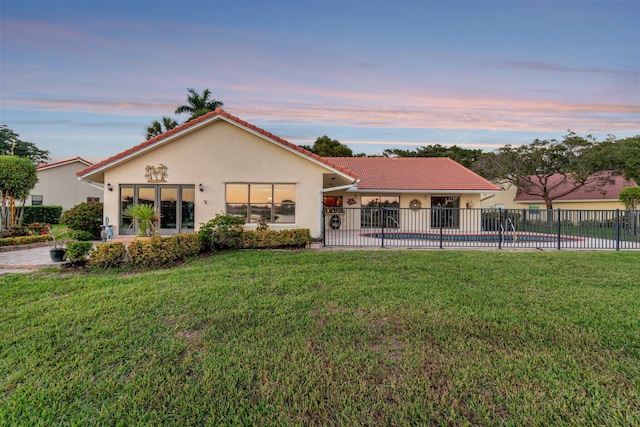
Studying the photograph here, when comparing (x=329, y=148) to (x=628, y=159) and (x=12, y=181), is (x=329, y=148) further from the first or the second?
(x=12, y=181)

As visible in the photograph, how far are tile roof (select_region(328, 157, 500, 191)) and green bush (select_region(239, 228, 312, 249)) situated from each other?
859 cm

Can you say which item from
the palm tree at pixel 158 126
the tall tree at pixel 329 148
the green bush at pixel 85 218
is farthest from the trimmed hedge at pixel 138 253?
the tall tree at pixel 329 148

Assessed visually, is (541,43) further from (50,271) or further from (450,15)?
(50,271)

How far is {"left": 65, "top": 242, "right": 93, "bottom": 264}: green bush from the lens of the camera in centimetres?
777

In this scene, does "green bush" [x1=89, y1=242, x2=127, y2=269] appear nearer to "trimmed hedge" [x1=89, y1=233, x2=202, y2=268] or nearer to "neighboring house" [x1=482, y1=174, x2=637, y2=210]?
"trimmed hedge" [x1=89, y1=233, x2=202, y2=268]

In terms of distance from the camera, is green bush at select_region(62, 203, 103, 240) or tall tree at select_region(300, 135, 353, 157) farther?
tall tree at select_region(300, 135, 353, 157)

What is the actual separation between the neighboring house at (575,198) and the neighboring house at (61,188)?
117ft

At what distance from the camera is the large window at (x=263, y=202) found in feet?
42.7

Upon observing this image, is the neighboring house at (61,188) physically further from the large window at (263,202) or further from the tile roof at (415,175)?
the tile roof at (415,175)

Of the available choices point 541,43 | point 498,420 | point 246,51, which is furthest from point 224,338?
point 541,43

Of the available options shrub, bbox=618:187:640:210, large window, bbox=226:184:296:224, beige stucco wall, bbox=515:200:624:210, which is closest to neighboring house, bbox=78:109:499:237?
large window, bbox=226:184:296:224

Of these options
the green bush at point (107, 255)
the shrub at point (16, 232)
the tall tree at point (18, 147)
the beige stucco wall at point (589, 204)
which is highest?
the tall tree at point (18, 147)

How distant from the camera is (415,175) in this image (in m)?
20.7

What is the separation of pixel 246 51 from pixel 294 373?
13.5m
